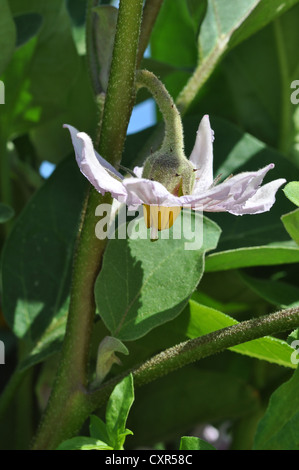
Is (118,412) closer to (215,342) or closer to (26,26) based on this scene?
(215,342)

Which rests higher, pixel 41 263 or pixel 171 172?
pixel 171 172

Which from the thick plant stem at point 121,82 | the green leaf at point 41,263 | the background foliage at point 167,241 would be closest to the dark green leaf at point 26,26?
the background foliage at point 167,241

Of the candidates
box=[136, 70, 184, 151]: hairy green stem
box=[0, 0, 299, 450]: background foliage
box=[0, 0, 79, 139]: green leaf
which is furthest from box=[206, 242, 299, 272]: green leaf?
box=[0, 0, 79, 139]: green leaf

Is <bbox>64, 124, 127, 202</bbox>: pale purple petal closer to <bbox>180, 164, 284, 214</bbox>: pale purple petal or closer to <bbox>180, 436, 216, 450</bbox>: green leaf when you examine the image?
<bbox>180, 164, 284, 214</bbox>: pale purple petal

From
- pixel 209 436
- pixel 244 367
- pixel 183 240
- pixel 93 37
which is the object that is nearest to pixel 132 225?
pixel 183 240

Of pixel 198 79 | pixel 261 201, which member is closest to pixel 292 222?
pixel 261 201

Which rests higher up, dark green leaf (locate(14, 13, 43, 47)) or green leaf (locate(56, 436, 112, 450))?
dark green leaf (locate(14, 13, 43, 47))

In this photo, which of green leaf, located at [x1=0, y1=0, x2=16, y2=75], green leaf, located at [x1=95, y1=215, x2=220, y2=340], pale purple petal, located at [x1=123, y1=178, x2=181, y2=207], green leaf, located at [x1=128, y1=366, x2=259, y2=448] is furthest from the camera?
green leaf, located at [x1=128, y1=366, x2=259, y2=448]
